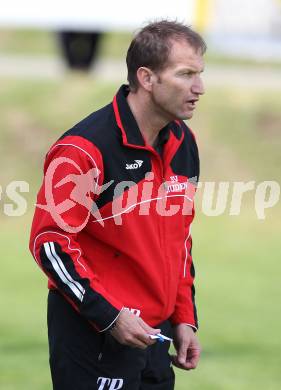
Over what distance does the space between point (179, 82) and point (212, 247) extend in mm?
7126

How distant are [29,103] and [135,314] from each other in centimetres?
1077

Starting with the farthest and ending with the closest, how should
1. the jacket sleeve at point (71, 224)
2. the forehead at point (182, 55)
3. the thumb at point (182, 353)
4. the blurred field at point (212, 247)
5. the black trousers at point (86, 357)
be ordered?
the blurred field at point (212, 247)
the thumb at point (182, 353)
the black trousers at point (86, 357)
the forehead at point (182, 55)
the jacket sleeve at point (71, 224)

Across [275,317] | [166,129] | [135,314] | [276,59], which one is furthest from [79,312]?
[276,59]

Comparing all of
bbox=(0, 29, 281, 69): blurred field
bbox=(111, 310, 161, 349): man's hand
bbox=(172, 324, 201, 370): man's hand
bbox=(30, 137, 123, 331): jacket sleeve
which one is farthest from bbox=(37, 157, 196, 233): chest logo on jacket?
bbox=(0, 29, 281, 69): blurred field

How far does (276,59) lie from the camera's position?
16.9 metres

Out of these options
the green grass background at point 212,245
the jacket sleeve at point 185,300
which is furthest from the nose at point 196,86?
the green grass background at point 212,245

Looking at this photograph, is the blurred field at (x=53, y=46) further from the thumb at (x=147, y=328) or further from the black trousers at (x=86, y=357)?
the thumb at (x=147, y=328)

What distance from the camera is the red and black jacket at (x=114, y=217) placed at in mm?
4020

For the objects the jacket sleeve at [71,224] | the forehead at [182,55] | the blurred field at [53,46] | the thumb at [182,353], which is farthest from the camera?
the blurred field at [53,46]

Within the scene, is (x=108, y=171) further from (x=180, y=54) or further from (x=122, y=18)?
(x=122, y=18)

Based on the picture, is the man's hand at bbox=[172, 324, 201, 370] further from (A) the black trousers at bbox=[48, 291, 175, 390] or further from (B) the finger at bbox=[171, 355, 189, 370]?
(A) the black trousers at bbox=[48, 291, 175, 390]

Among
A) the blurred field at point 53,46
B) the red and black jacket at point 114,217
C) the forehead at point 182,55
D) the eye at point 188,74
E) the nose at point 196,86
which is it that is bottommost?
the blurred field at point 53,46

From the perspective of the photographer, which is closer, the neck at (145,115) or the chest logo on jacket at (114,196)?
the chest logo on jacket at (114,196)

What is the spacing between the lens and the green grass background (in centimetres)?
726
